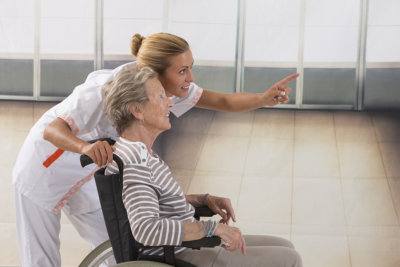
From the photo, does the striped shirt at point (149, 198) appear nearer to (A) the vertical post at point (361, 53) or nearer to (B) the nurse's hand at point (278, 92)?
(B) the nurse's hand at point (278, 92)

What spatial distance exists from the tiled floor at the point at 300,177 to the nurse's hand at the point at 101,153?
1.94m

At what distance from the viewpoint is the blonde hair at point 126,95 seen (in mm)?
1761

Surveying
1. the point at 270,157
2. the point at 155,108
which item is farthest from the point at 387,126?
the point at 155,108

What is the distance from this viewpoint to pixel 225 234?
167 cm

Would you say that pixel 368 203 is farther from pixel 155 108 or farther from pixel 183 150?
pixel 155 108

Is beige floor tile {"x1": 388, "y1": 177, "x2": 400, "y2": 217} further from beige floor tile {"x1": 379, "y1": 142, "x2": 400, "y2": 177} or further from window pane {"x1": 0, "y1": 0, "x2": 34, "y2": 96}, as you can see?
window pane {"x1": 0, "y1": 0, "x2": 34, "y2": 96}

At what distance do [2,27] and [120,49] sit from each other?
0.83m

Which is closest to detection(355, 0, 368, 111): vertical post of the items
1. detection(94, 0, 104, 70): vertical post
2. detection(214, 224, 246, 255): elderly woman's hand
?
detection(94, 0, 104, 70): vertical post

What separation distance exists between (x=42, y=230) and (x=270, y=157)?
1.92 meters

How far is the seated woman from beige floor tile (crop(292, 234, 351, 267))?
1.72 meters

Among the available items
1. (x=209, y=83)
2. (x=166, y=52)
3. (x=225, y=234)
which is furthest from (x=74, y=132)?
(x=209, y=83)

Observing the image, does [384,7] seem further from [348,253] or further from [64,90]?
[64,90]

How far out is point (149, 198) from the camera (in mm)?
1672

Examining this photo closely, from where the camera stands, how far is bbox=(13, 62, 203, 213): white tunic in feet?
6.78
